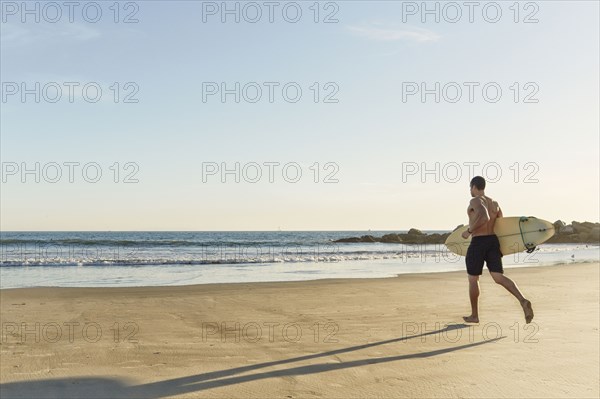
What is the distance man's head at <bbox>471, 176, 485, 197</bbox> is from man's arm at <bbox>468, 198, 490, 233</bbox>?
114 mm

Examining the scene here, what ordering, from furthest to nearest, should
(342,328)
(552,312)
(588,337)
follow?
(552,312)
(342,328)
(588,337)

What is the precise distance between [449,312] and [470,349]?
3040 mm

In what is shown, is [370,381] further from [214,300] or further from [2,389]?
[214,300]

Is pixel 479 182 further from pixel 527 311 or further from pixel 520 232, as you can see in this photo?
pixel 527 311

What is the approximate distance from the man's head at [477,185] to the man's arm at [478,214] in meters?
0.11

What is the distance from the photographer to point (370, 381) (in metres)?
5.52

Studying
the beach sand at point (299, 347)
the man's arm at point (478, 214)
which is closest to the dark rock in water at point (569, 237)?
the beach sand at point (299, 347)

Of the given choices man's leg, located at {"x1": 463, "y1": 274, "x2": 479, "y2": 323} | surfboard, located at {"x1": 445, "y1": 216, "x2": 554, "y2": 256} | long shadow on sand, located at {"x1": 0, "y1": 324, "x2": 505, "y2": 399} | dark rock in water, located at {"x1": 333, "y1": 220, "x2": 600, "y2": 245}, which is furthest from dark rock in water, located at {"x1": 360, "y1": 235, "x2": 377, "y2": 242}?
long shadow on sand, located at {"x1": 0, "y1": 324, "x2": 505, "y2": 399}

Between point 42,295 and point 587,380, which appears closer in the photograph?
point 587,380

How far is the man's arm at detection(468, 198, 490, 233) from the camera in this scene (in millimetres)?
5831

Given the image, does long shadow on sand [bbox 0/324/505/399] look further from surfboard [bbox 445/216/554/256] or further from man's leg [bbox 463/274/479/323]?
surfboard [bbox 445/216/554/256]

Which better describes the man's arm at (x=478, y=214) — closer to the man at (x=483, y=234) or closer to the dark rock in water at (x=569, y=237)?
the man at (x=483, y=234)

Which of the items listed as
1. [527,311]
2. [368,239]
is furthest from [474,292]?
[368,239]

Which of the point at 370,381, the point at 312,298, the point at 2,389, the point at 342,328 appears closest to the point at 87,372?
the point at 2,389
